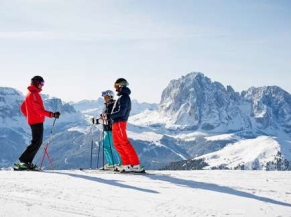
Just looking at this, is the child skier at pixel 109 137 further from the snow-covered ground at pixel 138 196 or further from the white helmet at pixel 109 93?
the snow-covered ground at pixel 138 196

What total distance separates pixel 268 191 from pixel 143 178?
12.1 feet

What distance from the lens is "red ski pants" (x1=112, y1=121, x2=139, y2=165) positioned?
14.1 metres

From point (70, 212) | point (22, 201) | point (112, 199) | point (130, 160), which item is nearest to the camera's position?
point (70, 212)

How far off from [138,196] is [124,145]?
481 centimetres

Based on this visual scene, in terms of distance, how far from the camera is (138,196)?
938cm

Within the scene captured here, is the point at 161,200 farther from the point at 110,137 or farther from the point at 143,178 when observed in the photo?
the point at 110,137

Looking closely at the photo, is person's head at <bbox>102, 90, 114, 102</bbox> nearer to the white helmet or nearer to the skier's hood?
the white helmet

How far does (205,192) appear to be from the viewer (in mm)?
10469

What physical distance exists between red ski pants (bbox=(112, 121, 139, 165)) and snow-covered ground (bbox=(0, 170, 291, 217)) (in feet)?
3.45

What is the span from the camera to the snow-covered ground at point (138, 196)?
25.5 ft

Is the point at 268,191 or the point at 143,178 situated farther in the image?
the point at 143,178

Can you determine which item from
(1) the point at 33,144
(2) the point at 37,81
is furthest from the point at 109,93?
(1) the point at 33,144

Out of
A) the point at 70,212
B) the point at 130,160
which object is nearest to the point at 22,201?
the point at 70,212

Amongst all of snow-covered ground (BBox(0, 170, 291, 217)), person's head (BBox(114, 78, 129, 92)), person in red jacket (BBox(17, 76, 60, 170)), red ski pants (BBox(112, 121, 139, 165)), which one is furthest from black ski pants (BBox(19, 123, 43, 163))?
person's head (BBox(114, 78, 129, 92))
